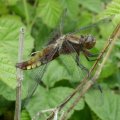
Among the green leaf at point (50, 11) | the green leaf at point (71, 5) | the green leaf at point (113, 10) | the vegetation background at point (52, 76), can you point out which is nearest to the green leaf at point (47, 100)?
the vegetation background at point (52, 76)

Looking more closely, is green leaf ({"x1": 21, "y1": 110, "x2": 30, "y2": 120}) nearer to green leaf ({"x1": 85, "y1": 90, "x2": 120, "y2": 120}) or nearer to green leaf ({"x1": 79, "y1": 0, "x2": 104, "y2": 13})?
green leaf ({"x1": 85, "y1": 90, "x2": 120, "y2": 120})

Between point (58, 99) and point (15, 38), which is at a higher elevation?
point (15, 38)

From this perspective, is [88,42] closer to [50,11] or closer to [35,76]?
[35,76]

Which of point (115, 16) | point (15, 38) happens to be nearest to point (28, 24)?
point (15, 38)

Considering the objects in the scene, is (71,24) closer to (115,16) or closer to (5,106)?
(5,106)

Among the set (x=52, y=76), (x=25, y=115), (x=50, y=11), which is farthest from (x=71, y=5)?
(x=25, y=115)

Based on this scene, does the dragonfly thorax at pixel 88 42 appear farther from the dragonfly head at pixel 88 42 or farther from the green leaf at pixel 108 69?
the green leaf at pixel 108 69
